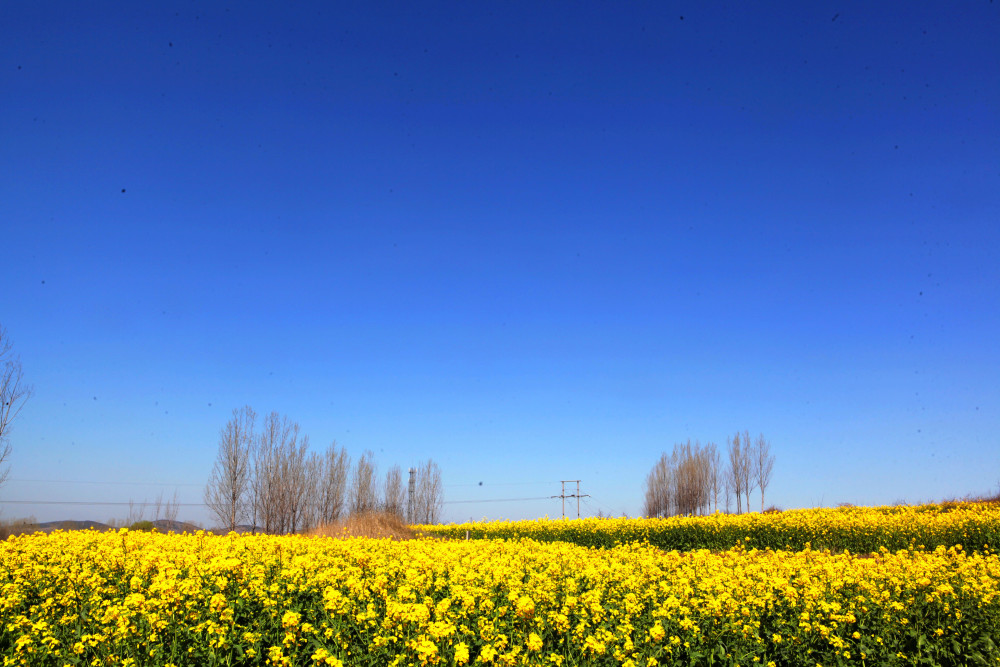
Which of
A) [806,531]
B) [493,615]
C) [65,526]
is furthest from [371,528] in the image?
[493,615]

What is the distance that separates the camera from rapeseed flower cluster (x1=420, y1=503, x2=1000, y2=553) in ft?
46.2

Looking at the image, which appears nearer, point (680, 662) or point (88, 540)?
point (680, 662)

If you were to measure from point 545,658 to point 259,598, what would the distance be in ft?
8.80

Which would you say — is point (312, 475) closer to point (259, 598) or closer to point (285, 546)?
point (285, 546)

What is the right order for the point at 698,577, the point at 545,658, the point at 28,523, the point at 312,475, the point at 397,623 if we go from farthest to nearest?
the point at 312,475, the point at 28,523, the point at 698,577, the point at 397,623, the point at 545,658

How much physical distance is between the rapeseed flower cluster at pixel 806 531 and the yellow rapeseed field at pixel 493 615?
6.68 metres

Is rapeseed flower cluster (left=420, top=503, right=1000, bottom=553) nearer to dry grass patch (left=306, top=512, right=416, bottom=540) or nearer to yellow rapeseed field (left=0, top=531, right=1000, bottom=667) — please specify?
dry grass patch (left=306, top=512, right=416, bottom=540)

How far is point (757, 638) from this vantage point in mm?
4535

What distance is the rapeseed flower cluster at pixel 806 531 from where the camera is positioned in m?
14.1

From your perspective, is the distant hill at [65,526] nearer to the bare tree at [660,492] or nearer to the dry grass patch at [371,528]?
the dry grass patch at [371,528]

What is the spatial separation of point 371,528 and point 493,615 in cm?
2244

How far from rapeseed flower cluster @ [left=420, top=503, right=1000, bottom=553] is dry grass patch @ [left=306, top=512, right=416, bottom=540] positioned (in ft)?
20.8

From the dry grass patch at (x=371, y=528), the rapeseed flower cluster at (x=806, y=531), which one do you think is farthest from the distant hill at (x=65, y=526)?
the rapeseed flower cluster at (x=806, y=531)

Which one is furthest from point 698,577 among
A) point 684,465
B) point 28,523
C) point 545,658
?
point 684,465
